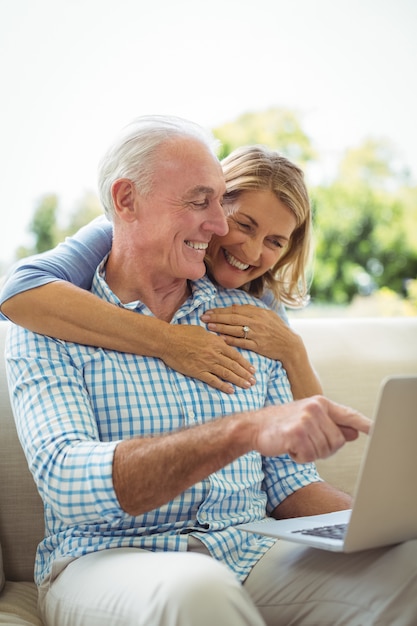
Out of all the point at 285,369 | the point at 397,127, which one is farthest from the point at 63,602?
the point at 397,127

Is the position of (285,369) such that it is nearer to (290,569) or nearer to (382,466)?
(290,569)

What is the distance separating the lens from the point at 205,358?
163 centimetres

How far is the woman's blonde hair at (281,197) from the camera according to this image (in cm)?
186

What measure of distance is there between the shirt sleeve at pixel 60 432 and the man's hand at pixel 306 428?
0.26 meters

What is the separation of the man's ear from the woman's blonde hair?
0.28 metres

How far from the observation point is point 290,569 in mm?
1423

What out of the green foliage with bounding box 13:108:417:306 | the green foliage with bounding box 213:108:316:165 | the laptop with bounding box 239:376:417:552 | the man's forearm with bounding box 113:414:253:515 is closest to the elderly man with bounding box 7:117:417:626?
the man's forearm with bounding box 113:414:253:515

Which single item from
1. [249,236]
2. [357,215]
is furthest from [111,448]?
[357,215]

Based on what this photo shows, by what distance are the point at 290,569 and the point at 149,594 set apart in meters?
0.39

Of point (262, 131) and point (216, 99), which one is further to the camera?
point (262, 131)

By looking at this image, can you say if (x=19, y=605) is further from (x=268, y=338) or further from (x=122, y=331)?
(x=268, y=338)

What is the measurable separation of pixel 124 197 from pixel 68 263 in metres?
0.19

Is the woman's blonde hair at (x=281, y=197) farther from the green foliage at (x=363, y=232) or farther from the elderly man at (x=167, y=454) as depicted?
the green foliage at (x=363, y=232)

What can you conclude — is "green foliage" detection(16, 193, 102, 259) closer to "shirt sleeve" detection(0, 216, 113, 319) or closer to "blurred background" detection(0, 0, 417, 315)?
"blurred background" detection(0, 0, 417, 315)
